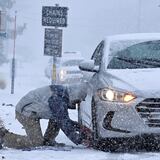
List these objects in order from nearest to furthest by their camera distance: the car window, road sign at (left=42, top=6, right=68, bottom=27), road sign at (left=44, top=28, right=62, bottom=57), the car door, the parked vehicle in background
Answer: the car door
the car window
road sign at (left=42, top=6, right=68, bottom=27)
road sign at (left=44, top=28, right=62, bottom=57)
the parked vehicle in background

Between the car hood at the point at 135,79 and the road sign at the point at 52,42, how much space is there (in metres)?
8.25

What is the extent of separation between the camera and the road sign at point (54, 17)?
16188mm

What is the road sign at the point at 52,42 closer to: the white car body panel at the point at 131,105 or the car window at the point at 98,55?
the car window at the point at 98,55

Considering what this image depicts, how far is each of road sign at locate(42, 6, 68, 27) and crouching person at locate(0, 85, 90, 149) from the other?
7301 millimetres

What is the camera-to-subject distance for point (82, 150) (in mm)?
8141

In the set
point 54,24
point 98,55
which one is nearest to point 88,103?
point 98,55

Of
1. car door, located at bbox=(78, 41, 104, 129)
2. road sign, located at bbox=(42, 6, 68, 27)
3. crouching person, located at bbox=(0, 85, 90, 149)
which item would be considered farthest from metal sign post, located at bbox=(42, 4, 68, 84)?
crouching person, located at bbox=(0, 85, 90, 149)

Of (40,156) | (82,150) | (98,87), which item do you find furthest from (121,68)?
(40,156)

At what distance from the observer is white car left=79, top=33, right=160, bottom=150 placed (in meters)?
7.59

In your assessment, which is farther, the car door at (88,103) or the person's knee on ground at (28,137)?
the person's knee on ground at (28,137)

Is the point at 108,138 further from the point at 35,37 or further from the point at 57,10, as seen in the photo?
the point at 35,37

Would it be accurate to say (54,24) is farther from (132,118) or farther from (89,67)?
(132,118)

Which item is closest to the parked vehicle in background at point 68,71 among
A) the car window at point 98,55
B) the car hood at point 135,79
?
the car window at point 98,55

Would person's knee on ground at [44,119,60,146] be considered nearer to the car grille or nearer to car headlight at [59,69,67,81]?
the car grille
